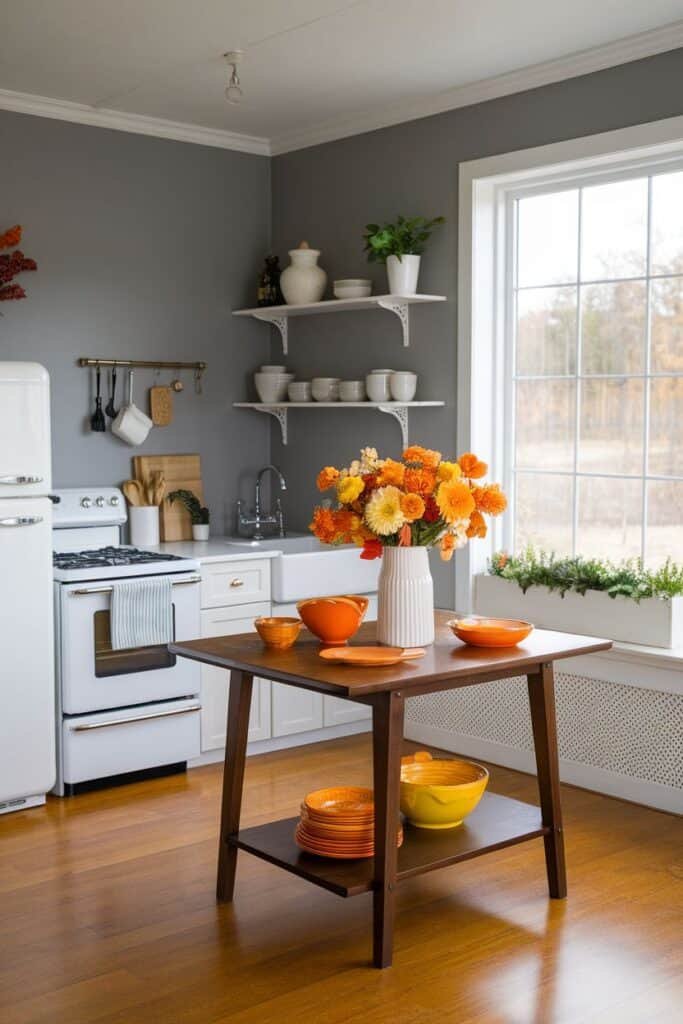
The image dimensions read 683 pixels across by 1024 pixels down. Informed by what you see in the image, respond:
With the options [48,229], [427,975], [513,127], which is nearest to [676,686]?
[427,975]

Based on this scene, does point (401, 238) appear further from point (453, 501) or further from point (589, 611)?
point (453, 501)

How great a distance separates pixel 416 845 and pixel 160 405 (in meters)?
2.72

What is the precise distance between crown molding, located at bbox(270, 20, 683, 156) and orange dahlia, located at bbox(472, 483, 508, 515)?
72.5 inches

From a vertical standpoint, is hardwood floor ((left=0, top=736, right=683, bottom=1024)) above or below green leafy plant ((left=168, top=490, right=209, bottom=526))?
below

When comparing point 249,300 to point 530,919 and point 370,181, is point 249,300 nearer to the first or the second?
point 370,181

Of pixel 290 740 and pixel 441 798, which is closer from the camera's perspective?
pixel 441 798

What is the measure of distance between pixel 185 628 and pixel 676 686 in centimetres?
184

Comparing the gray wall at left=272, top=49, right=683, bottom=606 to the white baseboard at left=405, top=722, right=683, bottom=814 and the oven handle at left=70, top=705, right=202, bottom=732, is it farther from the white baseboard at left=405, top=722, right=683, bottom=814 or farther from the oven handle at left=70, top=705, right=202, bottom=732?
the oven handle at left=70, top=705, right=202, bottom=732

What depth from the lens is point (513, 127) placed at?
14.8ft

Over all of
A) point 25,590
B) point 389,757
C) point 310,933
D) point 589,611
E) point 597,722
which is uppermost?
point 25,590

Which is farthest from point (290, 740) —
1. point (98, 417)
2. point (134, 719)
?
point (98, 417)

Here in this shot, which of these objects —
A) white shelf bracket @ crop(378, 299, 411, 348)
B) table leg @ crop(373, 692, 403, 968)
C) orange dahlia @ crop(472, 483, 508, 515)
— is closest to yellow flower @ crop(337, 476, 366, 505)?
orange dahlia @ crop(472, 483, 508, 515)

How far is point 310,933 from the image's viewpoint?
3.15 m

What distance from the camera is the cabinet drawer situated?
471cm
